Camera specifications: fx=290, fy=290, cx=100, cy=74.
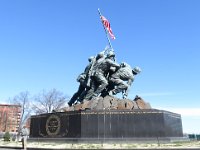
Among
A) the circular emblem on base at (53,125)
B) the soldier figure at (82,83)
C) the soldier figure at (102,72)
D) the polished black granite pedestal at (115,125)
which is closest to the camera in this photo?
the polished black granite pedestal at (115,125)

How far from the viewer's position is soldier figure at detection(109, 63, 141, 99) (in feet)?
76.8

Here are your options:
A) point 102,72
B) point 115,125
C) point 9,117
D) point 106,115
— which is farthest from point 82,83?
point 9,117

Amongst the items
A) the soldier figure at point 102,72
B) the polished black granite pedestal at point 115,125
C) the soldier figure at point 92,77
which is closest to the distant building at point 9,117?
the soldier figure at point 92,77

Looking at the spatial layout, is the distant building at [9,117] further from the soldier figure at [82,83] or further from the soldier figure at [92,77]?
the soldier figure at [92,77]

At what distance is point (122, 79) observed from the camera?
24000 mm

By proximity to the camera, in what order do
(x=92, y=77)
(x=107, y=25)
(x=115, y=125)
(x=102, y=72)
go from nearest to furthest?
(x=115, y=125) < (x=102, y=72) < (x=92, y=77) < (x=107, y=25)

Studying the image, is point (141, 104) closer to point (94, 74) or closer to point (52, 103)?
point (94, 74)

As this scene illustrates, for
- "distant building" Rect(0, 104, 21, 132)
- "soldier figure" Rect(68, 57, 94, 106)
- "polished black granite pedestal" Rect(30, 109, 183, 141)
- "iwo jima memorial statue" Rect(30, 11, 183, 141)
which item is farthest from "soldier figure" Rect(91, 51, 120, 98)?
"distant building" Rect(0, 104, 21, 132)

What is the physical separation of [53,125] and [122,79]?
22.1ft

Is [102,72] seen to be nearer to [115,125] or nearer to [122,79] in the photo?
[122,79]

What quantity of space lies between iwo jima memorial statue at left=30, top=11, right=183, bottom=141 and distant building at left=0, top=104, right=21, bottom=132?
5161 cm

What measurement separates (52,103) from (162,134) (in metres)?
37.8

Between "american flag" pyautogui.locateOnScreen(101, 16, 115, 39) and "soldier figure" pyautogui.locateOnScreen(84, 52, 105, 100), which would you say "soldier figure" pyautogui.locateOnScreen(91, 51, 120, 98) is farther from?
"american flag" pyautogui.locateOnScreen(101, 16, 115, 39)

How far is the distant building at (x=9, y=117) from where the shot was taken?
259ft
